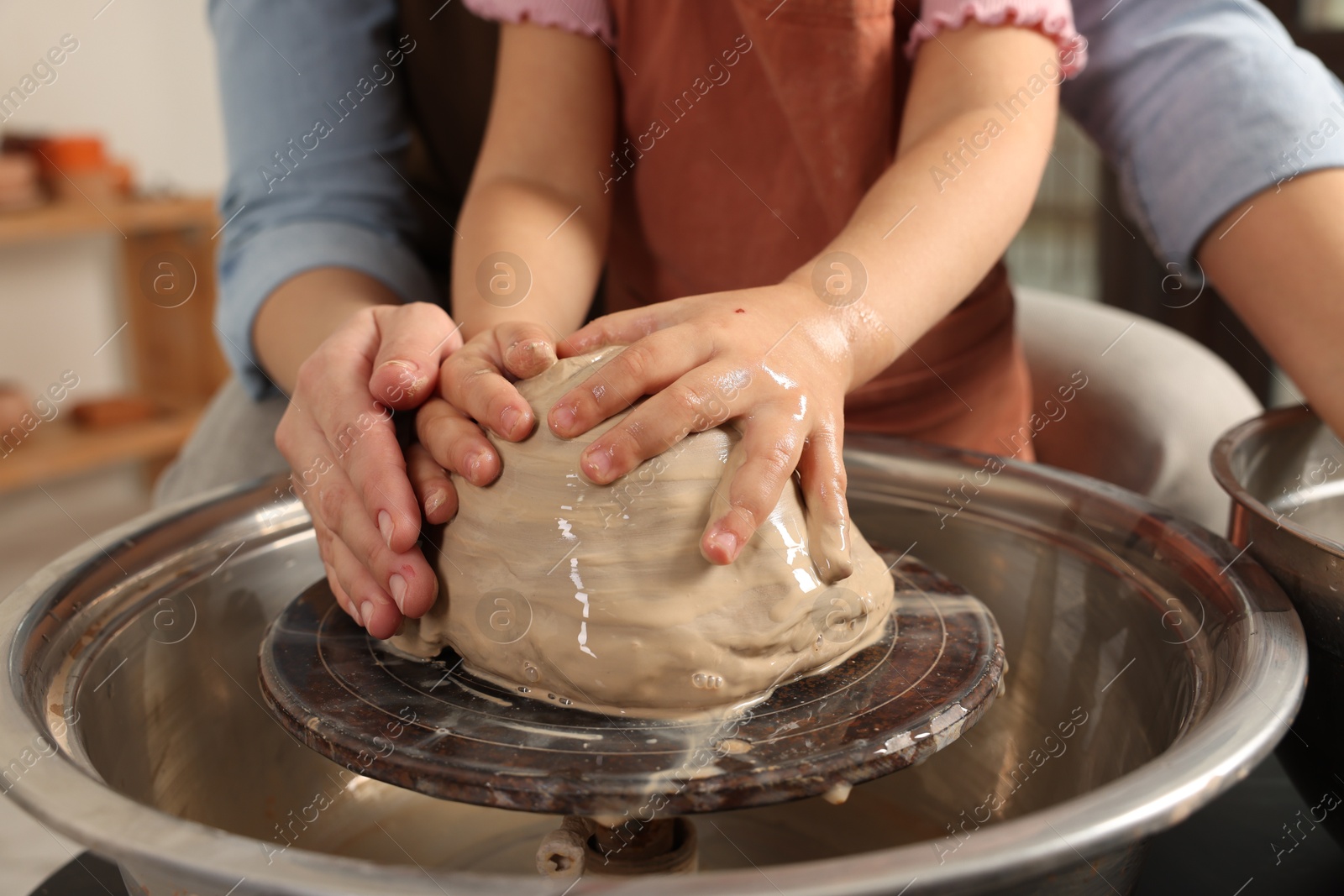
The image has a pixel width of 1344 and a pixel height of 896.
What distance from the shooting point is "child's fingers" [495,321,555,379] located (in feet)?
1.86

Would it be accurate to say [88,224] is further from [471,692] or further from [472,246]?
[471,692]

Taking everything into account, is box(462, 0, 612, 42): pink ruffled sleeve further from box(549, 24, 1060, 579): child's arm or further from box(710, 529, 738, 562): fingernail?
box(710, 529, 738, 562): fingernail

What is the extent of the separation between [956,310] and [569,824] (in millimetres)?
518

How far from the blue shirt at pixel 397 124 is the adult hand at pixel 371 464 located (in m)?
0.34

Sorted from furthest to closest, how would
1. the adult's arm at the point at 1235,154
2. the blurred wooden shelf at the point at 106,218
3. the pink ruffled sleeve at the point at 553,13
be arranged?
the blurred wooden shelf at the point at 106,218, the pink ruffled sleeve at the point at 553,13, the adult's arm at the point at 1235,154

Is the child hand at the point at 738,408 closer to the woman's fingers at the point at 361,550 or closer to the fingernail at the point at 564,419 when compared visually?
the fingernail at the point at 564,419

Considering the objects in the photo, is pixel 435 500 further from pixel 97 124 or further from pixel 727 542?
pixel 97 124

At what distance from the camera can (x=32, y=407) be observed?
1932mm

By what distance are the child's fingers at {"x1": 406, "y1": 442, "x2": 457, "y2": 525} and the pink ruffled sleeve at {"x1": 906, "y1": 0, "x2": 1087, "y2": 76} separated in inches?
17.5

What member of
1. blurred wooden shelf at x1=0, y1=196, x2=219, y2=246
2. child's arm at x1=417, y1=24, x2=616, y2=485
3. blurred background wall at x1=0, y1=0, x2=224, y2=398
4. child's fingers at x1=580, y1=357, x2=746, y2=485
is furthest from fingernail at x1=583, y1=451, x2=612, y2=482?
blurred background wall at x1=0, y1=0, x2=224, y2=398

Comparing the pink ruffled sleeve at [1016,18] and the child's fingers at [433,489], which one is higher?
the pink ruffled sleeve at [1016,18]

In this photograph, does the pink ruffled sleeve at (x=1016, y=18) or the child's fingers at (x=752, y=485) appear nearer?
the child's fingers at (x=752, y=485)

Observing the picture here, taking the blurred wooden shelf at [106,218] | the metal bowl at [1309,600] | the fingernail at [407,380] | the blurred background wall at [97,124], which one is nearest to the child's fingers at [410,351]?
the fingernail at [407,380]

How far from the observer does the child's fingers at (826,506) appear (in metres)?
0.53
